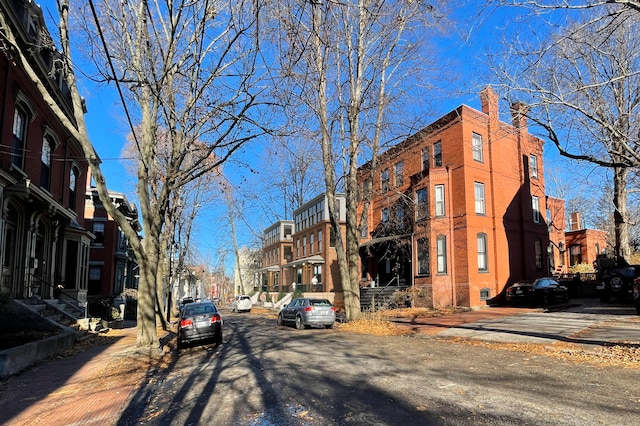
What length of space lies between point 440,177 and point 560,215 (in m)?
16.0

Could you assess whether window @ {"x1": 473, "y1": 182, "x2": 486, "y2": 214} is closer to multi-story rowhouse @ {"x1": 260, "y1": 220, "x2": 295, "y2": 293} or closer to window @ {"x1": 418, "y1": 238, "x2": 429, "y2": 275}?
window @ {"x1": 418, "y1": 238, "x2": 429, "y2": 275}

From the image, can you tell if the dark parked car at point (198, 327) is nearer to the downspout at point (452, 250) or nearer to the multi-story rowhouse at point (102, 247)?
the downspout at point (452, 250)

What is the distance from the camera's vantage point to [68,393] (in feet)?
26.7

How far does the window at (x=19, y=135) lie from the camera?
14.7 meters

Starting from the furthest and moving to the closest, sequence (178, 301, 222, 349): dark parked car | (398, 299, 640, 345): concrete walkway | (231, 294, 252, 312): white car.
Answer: (231, 294, 252, 312): white car, (178, 301, 222, 349): dark parked car, (398, 299, 640, 345): concrete walkway

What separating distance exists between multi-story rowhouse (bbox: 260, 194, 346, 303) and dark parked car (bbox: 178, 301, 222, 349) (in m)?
21.3

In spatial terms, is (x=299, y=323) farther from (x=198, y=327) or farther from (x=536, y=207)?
(x=536, y=207)

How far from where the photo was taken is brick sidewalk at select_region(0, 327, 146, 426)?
6.55 m

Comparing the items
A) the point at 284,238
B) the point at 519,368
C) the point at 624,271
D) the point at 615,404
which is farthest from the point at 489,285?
the point at 284,238

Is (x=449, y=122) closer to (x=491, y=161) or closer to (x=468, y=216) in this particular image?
(x=491, y=161)

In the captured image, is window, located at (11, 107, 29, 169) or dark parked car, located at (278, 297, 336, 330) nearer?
window, located at (11, 107, 29, 169)

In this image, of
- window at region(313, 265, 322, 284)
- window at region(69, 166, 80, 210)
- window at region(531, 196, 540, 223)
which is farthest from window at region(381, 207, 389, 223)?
window at region(69, 166, 80, 210)

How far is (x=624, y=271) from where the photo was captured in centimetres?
2020

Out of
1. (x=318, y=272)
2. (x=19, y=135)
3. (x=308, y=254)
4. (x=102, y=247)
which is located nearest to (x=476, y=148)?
(x=318, y=272)
